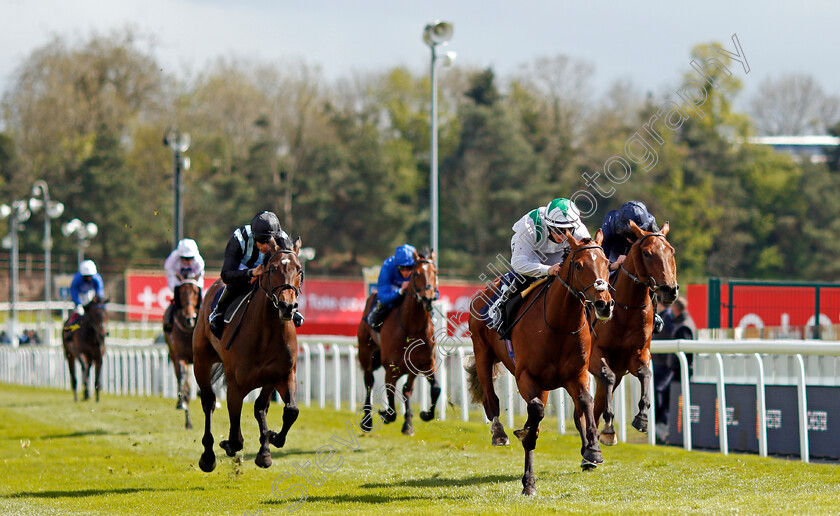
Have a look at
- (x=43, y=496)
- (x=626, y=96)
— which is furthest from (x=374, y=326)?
(x=626, y=96)

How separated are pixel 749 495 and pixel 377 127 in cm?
4692

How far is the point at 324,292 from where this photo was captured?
35.2 metres

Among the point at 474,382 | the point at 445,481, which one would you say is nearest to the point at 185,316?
the point at 474,382

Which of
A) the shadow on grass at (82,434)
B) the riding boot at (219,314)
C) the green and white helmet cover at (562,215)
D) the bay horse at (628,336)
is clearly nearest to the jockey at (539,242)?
the green and white helmet cover at (562,215)

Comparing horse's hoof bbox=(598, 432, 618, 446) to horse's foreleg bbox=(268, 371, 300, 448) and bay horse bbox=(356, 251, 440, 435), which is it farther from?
bay horse bbox=(356, 251, 440, 435)

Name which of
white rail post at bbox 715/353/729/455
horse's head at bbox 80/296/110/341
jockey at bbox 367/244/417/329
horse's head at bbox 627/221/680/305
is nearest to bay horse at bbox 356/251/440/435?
jockey at bbox 367/244/417/329

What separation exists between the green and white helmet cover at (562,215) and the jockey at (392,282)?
3694 mm

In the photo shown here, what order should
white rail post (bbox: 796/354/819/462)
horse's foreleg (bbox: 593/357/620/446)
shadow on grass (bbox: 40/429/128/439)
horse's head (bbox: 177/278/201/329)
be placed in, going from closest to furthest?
horse's foreleg (bbox: 593/357/620/446)
white rail post (bbox: 796/354/819/462)
horse's head (bbox: 177/278/201/329)
shadow on grass (bbox: 40/429/128/439)

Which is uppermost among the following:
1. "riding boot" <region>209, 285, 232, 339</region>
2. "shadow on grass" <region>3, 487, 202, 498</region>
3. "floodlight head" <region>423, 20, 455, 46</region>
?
"floodlight head" <region>423, 20, 455, 46</region>

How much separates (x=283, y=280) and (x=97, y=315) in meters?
10.5

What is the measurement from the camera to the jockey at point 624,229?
845 cm

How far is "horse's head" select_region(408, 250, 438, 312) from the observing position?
10648 millimetres

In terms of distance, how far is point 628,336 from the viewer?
26.9 feet

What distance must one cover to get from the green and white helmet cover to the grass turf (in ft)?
6.29
